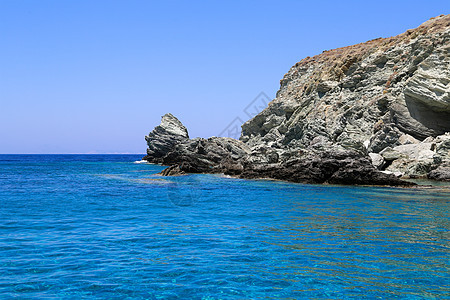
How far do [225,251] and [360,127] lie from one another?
1719 inches

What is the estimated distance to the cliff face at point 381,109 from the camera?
38188 millimetres

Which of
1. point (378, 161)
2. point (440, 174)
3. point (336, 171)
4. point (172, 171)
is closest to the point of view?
point (336, 171)

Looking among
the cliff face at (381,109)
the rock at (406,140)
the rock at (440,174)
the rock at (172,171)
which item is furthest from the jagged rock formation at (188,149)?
the rock at (440,174)

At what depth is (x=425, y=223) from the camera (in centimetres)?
1440

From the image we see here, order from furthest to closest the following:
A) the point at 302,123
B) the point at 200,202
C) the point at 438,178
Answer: the point at 302,123
the point at 438,178
the point at 200,202

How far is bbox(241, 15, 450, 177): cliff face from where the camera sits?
3819cm

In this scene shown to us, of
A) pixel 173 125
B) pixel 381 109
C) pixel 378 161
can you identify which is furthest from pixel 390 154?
pixel 173 125

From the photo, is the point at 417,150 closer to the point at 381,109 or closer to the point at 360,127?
the point at 360,127

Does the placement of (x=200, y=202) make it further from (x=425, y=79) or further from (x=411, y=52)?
(x=411, y=52)

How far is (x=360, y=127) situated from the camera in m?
50.1

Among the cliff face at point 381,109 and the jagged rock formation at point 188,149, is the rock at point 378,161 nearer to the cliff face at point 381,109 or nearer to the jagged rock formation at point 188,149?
the cliff face at point 381,109

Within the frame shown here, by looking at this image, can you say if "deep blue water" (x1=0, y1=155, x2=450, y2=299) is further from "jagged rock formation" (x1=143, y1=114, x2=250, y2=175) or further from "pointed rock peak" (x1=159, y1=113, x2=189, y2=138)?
"pointed rock peak" (x1=159, y1=113, x2=189, y2=138)

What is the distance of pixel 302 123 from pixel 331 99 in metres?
6.13

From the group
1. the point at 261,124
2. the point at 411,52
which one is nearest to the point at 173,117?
the point at 261,124
